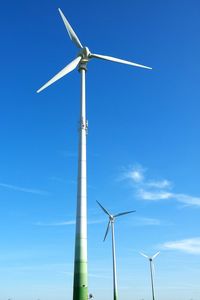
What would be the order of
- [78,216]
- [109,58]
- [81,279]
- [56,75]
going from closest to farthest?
[81,279], [78,216], [56,75], [109,58]

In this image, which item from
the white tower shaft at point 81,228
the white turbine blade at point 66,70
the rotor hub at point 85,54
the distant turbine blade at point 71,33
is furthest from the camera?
the distant turbine blade at point 71,33

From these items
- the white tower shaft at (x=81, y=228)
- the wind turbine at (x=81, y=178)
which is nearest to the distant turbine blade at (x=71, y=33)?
the wind turbine at (x=81, y=178)

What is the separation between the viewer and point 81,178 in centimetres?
6019

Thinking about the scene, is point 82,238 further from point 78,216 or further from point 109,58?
point 109,58

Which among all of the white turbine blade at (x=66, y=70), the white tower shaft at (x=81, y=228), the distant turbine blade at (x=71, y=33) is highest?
the distant turbine blade at (x=71, y=33)

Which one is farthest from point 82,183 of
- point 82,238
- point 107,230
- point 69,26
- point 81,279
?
point 107,230

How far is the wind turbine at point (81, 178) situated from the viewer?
171ft

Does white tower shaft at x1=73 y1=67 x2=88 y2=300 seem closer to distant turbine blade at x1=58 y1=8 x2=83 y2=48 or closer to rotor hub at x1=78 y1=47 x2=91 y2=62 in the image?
rotor hub at x1=78 y1=47 x2=91 y2=62

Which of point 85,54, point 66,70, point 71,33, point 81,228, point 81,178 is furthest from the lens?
point 71,33

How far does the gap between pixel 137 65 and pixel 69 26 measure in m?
18.0

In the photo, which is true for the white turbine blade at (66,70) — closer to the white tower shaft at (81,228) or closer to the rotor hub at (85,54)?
the rotor hub at (85,54)

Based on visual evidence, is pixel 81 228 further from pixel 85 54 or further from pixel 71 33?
pixel 71 33

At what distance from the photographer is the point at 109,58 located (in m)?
79.1

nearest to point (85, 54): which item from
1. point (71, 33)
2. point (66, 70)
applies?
point (66, 70)
